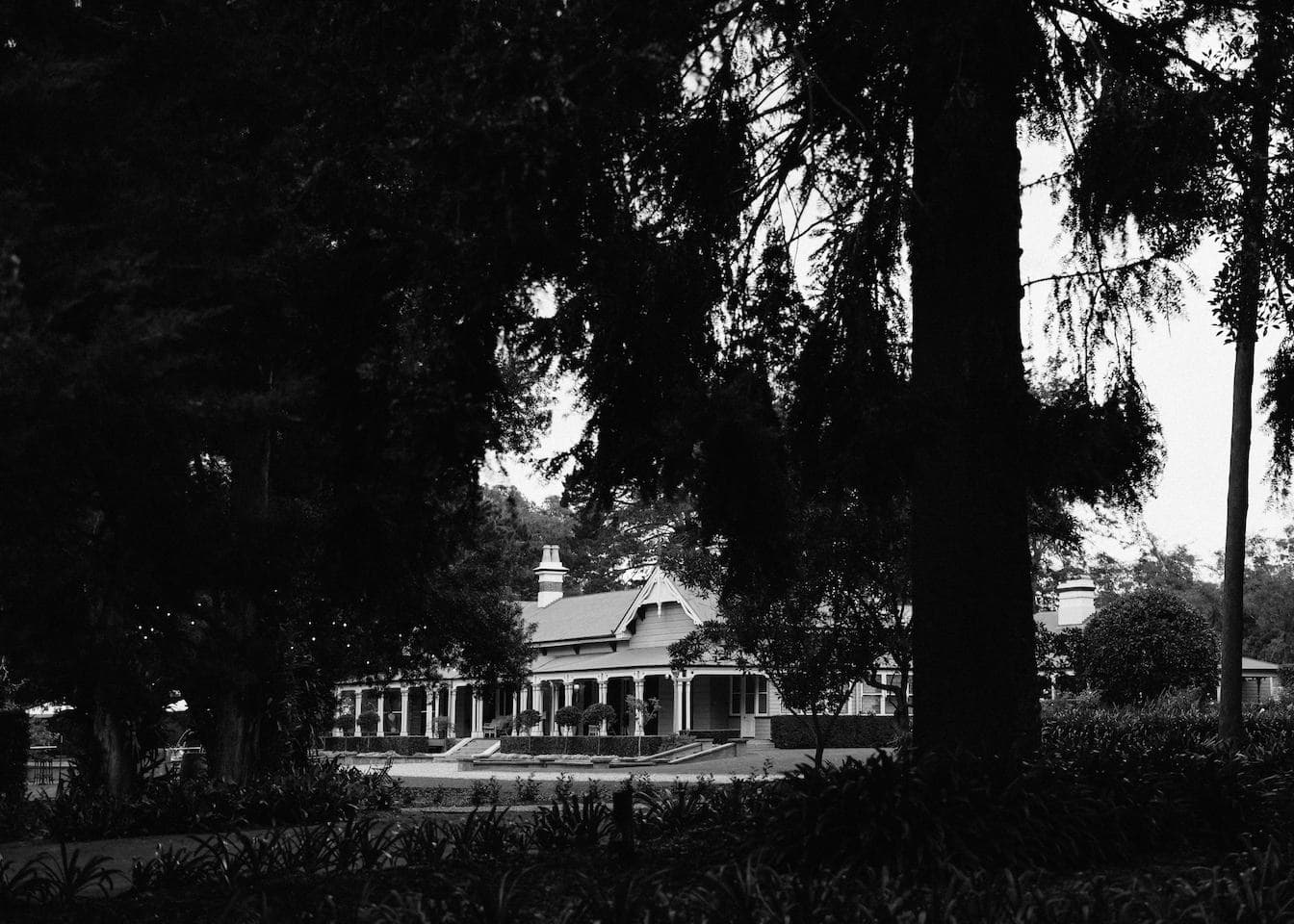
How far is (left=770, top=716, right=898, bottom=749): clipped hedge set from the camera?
3494cm

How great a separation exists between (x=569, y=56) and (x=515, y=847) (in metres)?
5.51

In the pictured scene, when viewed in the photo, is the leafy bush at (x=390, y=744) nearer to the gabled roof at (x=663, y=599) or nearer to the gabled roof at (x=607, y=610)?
the gabled roof at (x=607, y=610)

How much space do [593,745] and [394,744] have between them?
460 inches

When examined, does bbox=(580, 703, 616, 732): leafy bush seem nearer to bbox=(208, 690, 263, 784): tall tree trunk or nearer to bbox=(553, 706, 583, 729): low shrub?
bbox=(553, 706, 583, 729): low shrub

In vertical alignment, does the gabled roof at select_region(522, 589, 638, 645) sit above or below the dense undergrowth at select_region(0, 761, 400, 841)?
above

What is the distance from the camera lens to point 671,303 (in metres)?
9.34

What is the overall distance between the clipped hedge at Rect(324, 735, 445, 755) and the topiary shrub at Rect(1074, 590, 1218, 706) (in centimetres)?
2326

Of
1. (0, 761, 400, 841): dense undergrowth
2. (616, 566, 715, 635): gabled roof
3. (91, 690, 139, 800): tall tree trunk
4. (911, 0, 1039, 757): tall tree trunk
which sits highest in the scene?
(911, 0, 1039, 757): tall tree trunk

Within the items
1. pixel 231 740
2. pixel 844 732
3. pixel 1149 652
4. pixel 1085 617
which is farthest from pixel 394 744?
pixel 231 740

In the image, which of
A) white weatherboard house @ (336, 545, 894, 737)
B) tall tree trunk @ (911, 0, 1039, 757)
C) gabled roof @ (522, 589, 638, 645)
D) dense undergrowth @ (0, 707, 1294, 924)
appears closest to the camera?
dense undergrowth @ (0, 707, 1294, 924)

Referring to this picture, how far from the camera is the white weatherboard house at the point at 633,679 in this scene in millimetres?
40812

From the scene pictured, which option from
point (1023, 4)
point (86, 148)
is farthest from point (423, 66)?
point (1023, 4)

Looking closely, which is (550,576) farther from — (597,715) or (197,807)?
(197,807)

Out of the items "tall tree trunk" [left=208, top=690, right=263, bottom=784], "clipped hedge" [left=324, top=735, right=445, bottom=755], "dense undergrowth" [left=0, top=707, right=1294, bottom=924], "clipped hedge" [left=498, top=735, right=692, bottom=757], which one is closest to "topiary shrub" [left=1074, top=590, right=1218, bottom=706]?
"clipped hedge" [left=498, top=735, right=692, bottom=757]
